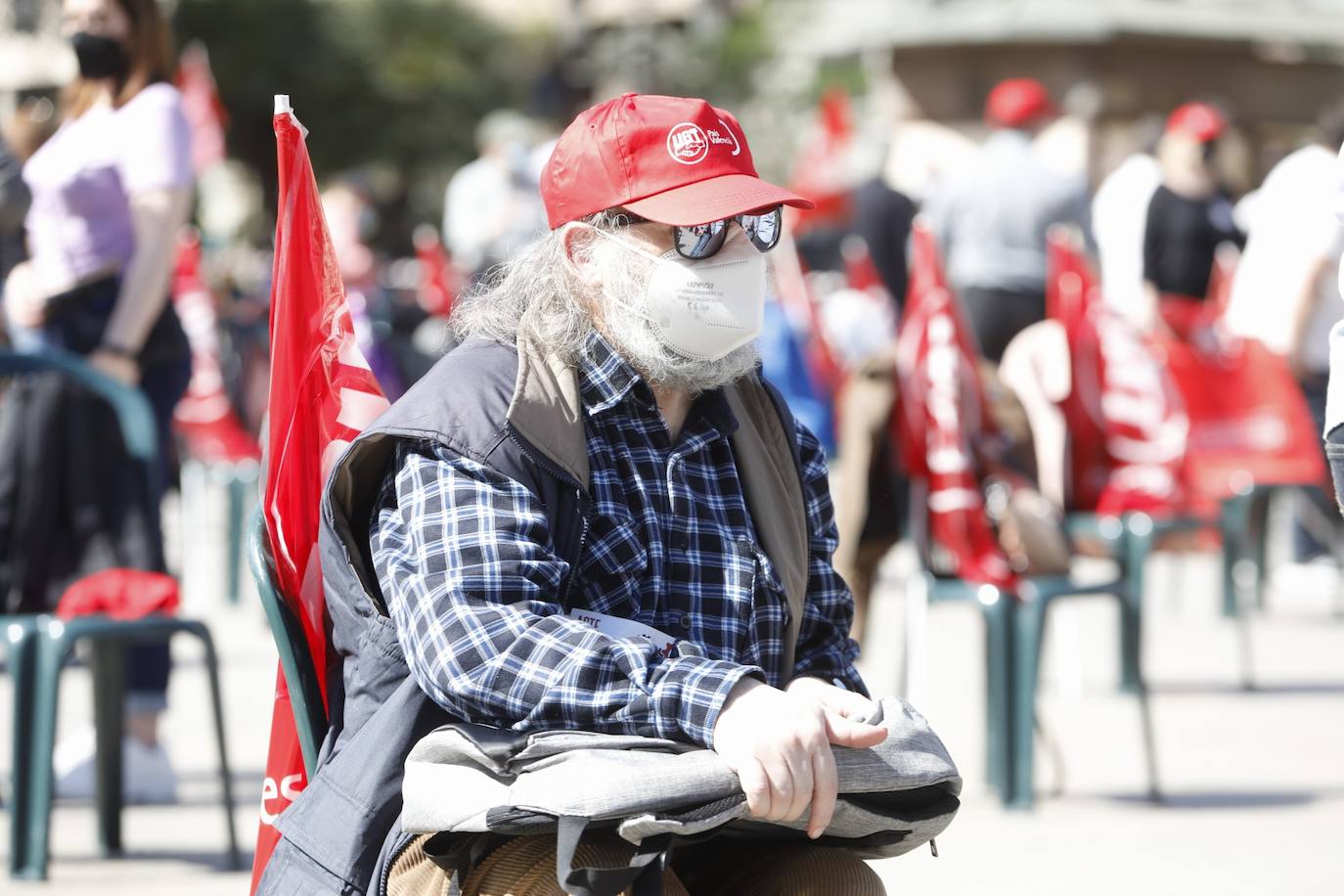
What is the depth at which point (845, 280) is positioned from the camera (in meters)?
12.2

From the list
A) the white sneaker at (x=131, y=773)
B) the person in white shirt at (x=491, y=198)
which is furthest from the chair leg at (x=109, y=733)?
the person in white shirt at (x=491, y=198)

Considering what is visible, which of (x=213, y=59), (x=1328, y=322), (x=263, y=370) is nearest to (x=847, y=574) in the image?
(x=1328, y=322)

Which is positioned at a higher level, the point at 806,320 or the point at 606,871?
the point at 806,320

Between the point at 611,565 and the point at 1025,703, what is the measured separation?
312 centimetres

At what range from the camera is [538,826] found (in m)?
2.30

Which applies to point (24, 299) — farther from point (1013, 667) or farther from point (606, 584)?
point (606, 584)

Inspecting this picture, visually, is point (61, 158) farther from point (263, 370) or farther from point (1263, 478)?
point (263, 370)

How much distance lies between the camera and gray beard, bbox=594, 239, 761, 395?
8.86 ft

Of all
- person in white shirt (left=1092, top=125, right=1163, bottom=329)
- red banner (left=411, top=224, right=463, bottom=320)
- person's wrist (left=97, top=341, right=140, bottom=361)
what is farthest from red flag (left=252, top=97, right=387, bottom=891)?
red banner (left=411, top=224, right=463, bottom=320)

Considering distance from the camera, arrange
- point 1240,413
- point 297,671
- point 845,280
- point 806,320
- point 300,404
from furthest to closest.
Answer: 1. point 845,280
2. point 806,320
3. point 1240,413
4. point 300,404
5. point 297,671

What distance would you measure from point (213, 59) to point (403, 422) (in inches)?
1529

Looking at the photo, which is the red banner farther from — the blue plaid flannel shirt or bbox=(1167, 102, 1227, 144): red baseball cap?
the blue plaid flannel shirt

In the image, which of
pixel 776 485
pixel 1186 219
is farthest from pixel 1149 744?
pixel 1186 219

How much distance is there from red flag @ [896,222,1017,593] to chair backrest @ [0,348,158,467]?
6.59 ft
